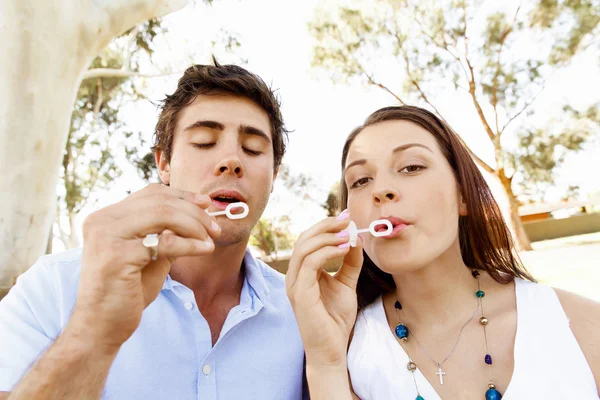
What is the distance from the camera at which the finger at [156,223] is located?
122 cm

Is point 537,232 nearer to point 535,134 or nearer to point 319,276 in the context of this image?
point 535,134

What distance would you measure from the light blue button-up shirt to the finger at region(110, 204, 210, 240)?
0.85 metres

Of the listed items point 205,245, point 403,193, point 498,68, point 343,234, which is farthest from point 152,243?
point 498,68

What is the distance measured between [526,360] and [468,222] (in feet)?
2.44

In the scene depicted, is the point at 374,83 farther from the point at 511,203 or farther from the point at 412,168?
the point at 412,168

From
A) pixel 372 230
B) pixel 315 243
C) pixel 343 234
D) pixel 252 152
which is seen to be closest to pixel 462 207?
pixel 372 230

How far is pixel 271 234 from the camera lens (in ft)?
68.1

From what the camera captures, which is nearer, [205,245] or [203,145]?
[205,245]

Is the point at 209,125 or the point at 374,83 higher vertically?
the point at 374,83

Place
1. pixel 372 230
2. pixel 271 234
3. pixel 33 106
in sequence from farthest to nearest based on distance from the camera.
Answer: pixel 271 234
pixel 33 106
pixel 372 230

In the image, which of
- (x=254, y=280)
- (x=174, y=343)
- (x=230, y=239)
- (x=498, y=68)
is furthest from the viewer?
(x=498, y=68)

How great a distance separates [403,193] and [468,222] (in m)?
0.64

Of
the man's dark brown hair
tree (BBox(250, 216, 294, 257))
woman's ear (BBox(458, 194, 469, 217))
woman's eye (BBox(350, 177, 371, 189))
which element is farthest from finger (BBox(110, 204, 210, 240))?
tree (BBox(250, 216, 294, 257))

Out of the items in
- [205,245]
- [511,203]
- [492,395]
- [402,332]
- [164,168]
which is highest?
[511,203]
